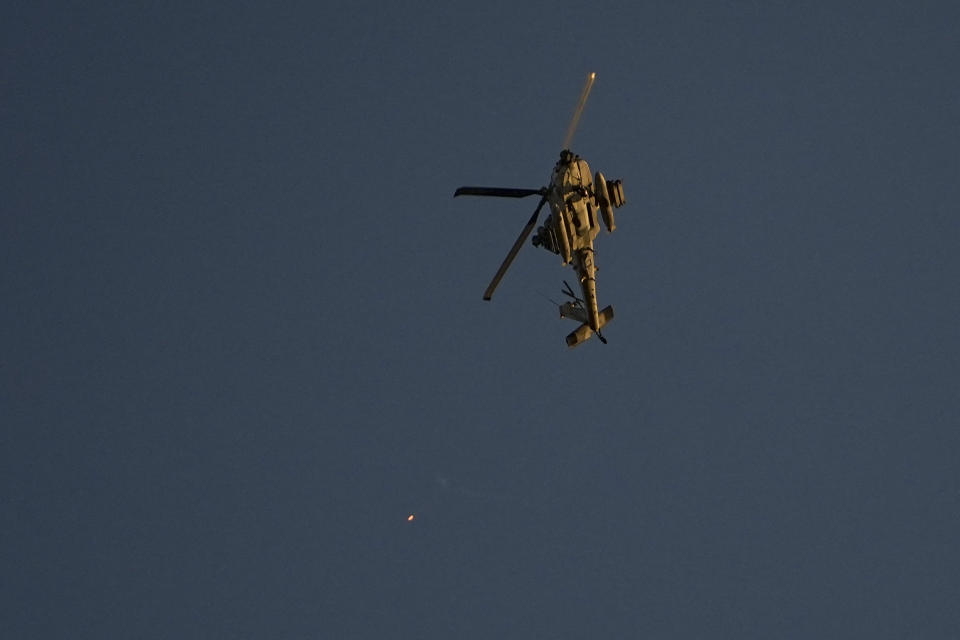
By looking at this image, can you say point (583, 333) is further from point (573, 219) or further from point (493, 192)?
point (493, 192)

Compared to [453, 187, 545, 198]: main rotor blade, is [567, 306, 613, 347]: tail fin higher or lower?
lower

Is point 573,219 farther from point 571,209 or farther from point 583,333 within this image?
point 583,333

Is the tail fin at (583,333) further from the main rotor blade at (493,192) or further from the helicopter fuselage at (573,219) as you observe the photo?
the main rotor blade at (493,192)

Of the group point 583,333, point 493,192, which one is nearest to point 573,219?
point 493,192

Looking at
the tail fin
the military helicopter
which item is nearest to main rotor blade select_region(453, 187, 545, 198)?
the military helicopter

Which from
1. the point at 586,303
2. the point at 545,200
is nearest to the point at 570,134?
the point at 545,200

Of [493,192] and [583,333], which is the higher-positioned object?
[493,192]

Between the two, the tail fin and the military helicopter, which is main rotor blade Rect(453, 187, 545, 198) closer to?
the military helicopter

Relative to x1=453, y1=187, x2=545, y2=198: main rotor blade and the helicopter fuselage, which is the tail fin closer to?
the helicopter fuselage

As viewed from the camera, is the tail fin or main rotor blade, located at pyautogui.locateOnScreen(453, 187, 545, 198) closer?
main rotor blade, located at pyautogui.locateOnScreen(453, 187, 545, 198)

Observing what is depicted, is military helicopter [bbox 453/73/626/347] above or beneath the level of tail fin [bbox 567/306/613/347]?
above

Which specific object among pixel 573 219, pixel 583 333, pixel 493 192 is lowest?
pixel 583 333

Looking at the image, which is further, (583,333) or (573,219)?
(583,333)

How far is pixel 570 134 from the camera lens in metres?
45.9
